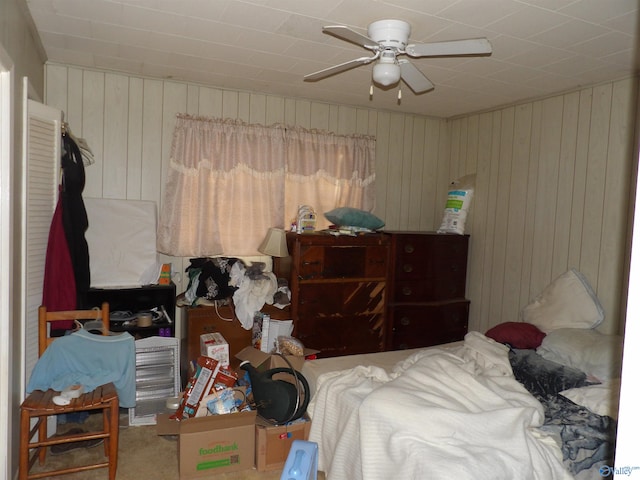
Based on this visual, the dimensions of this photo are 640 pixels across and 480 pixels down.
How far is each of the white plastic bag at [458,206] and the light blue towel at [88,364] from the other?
296cm

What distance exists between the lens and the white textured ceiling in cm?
220

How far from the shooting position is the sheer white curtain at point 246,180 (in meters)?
3.63

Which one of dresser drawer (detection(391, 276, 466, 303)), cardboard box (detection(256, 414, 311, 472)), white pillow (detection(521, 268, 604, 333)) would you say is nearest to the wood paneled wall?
white pillow (detection(521, 268, 604, 333))

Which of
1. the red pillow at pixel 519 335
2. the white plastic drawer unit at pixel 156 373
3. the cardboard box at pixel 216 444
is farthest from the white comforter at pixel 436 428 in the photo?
the white plastic drawer unit at pixel 156 373

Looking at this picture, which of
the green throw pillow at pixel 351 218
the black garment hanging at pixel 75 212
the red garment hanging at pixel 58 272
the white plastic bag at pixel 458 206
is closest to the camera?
the red garment hanging at pixel 58 272

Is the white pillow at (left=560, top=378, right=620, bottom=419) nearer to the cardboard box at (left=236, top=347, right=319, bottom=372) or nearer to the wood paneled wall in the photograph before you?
the wood paneled wall

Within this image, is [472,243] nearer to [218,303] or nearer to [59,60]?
[218,303]

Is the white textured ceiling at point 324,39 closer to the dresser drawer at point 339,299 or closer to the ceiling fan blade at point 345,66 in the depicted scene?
the ceiling fan blade at point 345,66

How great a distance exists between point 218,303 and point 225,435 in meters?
1.17

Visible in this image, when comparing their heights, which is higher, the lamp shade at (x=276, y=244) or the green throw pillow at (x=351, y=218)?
the green throw pillow at (x=351, y=218)

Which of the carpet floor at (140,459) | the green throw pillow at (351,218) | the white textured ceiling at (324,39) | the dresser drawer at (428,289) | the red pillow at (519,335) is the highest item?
the white textured ceiling at (324,39)

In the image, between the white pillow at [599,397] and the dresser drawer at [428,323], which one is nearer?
the white pillow at [599,397]

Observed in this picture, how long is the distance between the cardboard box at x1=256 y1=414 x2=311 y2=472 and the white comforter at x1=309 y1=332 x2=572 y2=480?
0.82 feet

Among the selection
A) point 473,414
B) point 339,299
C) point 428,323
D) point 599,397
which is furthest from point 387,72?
point 428,323
